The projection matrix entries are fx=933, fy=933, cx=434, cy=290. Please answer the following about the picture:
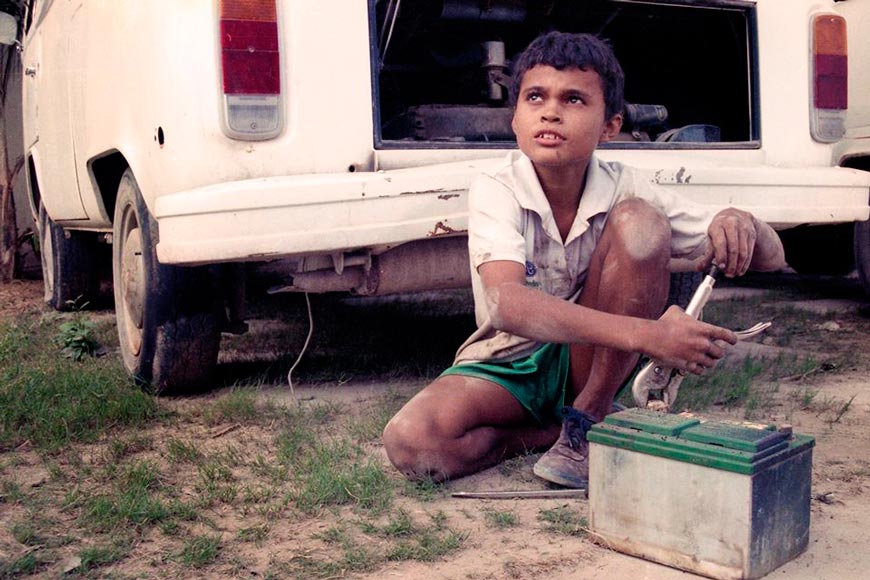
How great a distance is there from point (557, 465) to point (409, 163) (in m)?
0.98

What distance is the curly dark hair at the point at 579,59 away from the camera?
2.14 m

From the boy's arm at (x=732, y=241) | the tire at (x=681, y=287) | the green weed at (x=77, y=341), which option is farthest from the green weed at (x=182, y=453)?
the tire at (x=681, y=287)

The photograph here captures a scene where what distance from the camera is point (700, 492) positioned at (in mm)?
1593

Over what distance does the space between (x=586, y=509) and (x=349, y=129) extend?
122 cm

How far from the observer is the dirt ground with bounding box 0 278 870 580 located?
168 cm

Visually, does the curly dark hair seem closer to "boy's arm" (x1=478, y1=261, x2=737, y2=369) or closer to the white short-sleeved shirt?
the white short-sleeved shirt

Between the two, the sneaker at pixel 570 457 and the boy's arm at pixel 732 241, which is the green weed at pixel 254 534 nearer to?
the sneaker at pixel 570 457

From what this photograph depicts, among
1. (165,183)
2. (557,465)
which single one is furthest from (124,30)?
(557,465)

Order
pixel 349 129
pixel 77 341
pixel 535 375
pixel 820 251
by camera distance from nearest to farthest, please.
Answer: pixel 535 375 → pixel 349 129 → pixel 77 341 → pixel 820 251

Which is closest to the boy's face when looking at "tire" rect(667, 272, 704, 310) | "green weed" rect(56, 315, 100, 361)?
"tire" rect(667, 272, 704, 310)

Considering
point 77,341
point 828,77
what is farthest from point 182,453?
point 828,77

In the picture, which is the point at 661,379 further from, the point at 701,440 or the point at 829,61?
the point at 829,61

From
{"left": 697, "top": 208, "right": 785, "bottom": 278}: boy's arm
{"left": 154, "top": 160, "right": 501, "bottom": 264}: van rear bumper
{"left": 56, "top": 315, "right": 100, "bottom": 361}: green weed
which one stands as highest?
{"left": 154, "top": 160, "right": 501, "bottom": 264}: van rear bumper

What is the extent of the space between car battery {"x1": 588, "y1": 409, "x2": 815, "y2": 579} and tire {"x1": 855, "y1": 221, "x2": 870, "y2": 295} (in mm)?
2740
